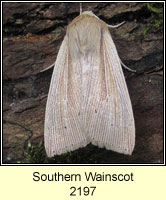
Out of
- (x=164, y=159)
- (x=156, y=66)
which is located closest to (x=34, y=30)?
(x=156, y=66)

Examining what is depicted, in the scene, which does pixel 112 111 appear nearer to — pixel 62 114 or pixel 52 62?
pixel 62 114

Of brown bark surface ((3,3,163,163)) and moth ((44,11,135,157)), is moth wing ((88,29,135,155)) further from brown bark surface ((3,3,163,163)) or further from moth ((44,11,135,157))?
brown bark surface ((3,3,163,163))

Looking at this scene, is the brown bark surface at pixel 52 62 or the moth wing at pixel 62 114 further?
the brown bark surface at pixel 52 62

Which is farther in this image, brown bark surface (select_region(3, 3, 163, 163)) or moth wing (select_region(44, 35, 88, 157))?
brown bark surface (select_region(3, 3, 163, 163))

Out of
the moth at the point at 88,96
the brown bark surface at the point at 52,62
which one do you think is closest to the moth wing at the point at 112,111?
the moth at the point at 88,96

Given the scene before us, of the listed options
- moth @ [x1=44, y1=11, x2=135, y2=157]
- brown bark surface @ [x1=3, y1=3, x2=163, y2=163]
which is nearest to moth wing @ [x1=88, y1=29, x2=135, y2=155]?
moth @ [x1=44, y1=11, x2=135, y2=157]

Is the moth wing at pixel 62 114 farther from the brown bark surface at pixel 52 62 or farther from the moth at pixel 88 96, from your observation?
the brown bark surface at pixel 52 62

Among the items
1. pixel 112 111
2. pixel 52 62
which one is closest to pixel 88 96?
pixel 112 111
